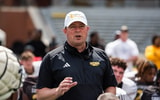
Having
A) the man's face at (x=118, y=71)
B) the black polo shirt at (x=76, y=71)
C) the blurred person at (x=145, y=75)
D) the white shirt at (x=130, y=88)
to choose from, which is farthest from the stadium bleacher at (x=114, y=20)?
the black polo shirt at (x=76, y=71)

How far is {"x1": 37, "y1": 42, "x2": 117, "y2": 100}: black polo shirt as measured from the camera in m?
5.09

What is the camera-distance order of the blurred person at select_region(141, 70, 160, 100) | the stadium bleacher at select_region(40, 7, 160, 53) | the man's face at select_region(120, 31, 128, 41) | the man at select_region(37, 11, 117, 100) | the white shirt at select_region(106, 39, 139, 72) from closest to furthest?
the man at select_region(37, 11, 117, 100) → the blurred person at select_region(141, 70, 160, 100) → the white shirt at select_region(106, 39, 139, 72) → the man's face at select_region(120, 31, 128, 41) → the stadium bleacher at select_region(40, 7, 160, 53)

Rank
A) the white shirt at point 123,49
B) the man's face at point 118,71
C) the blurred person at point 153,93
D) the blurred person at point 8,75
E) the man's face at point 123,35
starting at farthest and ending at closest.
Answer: the man's face at point 123,35
the white shirt at point 123,49
the man's face at point 118,71
the blurred person at point 153,93
the blurred person at point 8,75

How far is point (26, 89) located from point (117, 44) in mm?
6153

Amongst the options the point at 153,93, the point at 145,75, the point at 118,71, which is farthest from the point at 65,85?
the point at 145,75

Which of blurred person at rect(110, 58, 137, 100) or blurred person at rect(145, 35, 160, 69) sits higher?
blurred person at rect(110, 58, 137, 100)

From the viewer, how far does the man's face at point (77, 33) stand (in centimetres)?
509

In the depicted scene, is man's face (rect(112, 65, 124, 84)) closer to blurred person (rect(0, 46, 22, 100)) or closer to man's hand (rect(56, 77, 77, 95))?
man's hand (rect(56, 77, 77, 95))

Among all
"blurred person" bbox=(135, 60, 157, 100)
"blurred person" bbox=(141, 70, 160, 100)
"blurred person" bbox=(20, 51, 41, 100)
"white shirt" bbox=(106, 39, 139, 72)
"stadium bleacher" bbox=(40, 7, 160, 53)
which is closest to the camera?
"blurred person" bbox=(141, 70, 160, 100)

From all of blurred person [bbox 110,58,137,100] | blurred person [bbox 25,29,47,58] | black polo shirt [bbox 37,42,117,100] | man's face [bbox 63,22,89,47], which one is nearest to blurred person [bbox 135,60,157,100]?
blurred person [bbox 110,58,137,100]

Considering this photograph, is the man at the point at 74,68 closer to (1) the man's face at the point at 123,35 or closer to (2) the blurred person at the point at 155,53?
(2) the blurred person at the point at 155,53

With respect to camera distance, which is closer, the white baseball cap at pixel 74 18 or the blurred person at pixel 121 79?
the white baseball cap at pixel 74 18

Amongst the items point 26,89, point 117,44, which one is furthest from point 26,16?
point 26,89

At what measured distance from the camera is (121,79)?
A: 7281 mm
